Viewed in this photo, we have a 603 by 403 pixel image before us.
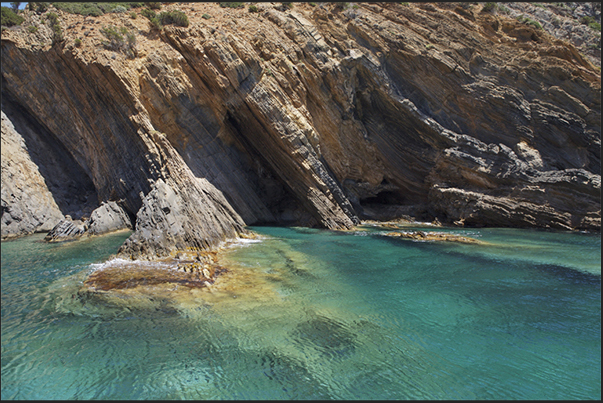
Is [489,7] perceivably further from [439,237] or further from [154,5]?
[154,5]

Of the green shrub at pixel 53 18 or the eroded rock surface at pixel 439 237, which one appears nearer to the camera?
the eroded rock surface at pixel 439 237

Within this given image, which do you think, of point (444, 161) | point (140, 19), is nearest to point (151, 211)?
point (140, 19)

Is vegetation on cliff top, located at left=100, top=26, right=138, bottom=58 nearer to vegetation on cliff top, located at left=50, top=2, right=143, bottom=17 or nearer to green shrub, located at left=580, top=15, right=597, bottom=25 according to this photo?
vegetation on cliff top, located at left=50, top=2, right=143, bottom=17

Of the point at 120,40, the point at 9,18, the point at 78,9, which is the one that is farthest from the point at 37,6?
the point at 120,40

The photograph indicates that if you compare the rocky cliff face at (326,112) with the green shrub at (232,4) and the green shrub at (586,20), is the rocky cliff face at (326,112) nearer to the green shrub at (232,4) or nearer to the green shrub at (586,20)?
the green shrub at (232,4)

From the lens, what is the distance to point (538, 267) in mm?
11906

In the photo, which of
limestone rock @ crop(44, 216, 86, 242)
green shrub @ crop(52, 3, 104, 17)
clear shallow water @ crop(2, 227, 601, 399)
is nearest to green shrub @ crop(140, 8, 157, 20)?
green shrub @ crop(52, 3, 104, 17)

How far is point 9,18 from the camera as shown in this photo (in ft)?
69.6

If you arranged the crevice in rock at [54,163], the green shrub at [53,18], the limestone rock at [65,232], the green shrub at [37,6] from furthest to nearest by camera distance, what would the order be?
1. the green shrub at [37,6]
2. the crevice in rock at [54,163]
3. the green shrub at [53,18]
4. the limestone rock at [65,232]

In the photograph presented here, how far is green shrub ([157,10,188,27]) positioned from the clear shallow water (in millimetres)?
17405

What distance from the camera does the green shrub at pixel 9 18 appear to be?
21125 mm

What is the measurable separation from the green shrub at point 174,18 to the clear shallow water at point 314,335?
17405mm

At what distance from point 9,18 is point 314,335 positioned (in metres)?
27.4

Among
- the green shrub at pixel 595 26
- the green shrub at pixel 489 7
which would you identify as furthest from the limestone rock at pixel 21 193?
the green shrub at pixel 595 26
